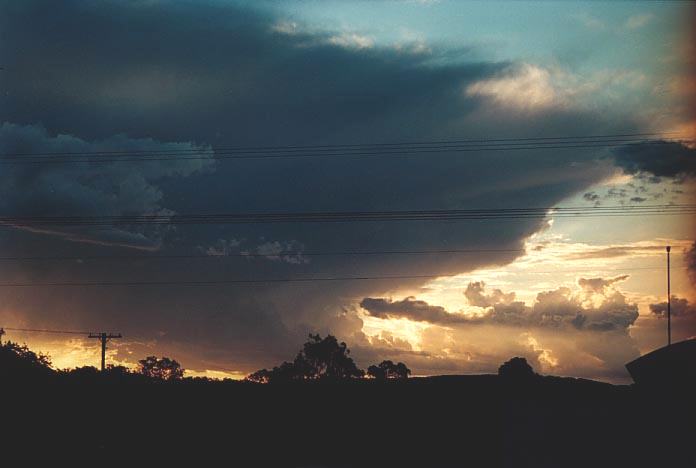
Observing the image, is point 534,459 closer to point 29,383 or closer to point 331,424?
point 331,424

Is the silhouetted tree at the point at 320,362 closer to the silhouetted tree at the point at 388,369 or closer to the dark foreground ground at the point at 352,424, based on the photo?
the silhouetted tree at the point at 388,369

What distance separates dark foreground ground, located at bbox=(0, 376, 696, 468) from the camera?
101 feet

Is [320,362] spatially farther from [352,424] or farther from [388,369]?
[352,424]

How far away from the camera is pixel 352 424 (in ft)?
119

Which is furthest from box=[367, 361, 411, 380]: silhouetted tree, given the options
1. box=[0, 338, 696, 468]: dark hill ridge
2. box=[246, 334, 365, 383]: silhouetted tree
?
box=[0, 338, 696, 468]: dark hill ridge

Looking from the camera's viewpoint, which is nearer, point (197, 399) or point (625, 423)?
point (625, 423)

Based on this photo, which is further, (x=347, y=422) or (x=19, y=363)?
(x=19, y=363)

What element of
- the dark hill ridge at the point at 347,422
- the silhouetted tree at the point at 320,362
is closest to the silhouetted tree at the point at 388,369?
the silhouetted tree at the point at 320,362

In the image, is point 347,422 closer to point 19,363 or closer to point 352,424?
point 352,424

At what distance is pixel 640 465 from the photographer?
98.9ft

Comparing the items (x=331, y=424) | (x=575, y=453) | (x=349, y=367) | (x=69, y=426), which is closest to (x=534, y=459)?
(x=575, y=453)

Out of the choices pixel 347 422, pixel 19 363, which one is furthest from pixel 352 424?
pixel 19 363

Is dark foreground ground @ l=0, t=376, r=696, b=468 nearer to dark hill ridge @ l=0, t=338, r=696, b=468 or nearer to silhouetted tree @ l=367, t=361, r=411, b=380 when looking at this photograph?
dark hill ridge @ l=0, t=338, r=696, b=468

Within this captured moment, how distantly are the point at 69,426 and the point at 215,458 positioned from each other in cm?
670
